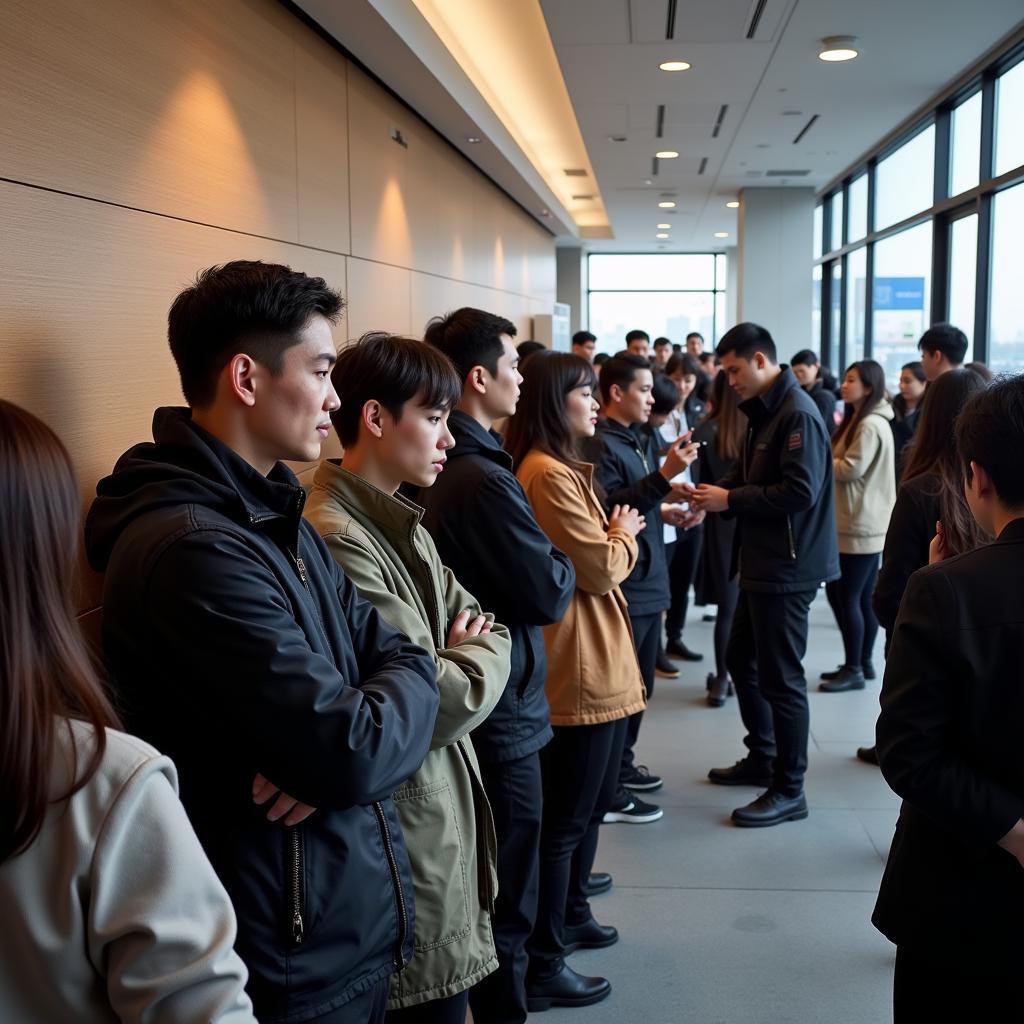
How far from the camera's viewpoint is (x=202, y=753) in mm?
1337

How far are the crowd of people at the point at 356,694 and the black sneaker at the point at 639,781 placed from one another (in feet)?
4.55

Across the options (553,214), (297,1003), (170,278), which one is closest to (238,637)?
(297,1003)

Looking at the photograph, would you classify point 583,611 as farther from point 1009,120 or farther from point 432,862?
point 1009,120

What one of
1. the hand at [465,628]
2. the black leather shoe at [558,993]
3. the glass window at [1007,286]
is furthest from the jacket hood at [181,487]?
the glass window at [1007,286]

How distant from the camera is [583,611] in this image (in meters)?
2.79

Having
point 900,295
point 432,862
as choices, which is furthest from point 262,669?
point 900,295

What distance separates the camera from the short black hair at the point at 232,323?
149 centimetres

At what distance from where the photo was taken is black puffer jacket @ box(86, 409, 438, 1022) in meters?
1.26

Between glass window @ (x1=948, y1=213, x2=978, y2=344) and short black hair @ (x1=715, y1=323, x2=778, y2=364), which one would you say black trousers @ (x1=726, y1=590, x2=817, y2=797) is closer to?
short black hair @ (x1=715, y1=323, x2=778, y2=364)

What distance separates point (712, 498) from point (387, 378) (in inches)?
85.2

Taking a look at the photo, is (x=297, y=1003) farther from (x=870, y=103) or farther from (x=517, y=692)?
(x=870, y=103)

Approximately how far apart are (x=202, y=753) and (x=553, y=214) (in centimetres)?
1073

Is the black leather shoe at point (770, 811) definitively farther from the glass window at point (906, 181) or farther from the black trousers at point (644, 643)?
the glass window at point (906, 181)

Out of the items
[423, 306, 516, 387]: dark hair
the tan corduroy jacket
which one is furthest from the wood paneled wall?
the tan corduroy jacket
